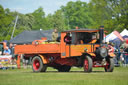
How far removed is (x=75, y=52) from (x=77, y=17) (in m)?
119

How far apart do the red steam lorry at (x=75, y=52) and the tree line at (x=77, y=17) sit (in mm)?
37442

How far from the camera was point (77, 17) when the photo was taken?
140000 millimetres

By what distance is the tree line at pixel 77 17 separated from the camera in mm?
63841

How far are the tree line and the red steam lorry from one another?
37442 mm

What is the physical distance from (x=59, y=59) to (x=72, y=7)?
401 feet

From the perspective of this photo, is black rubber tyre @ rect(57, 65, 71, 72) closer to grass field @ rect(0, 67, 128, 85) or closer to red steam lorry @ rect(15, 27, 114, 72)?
red steam lorry @ rect(15, 27, 114, 72)

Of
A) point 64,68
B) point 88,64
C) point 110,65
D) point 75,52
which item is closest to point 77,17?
point 64,68

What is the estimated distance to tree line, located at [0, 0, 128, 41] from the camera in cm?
6384

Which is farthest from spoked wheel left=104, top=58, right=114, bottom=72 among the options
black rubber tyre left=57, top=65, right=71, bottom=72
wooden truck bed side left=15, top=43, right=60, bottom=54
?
black rubber tyre left=57, top=65, right=71, bottom=72

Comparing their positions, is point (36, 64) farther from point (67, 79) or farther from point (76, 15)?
point (76, 15)

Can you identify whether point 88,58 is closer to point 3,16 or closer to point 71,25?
point 3,16

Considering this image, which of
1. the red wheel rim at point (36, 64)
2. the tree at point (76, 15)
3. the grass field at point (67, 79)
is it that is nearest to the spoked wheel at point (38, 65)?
the red wheel rim at point (36, 64)

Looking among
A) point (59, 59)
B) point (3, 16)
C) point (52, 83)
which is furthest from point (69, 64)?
point (3, 16)

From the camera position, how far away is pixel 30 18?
342 ft
